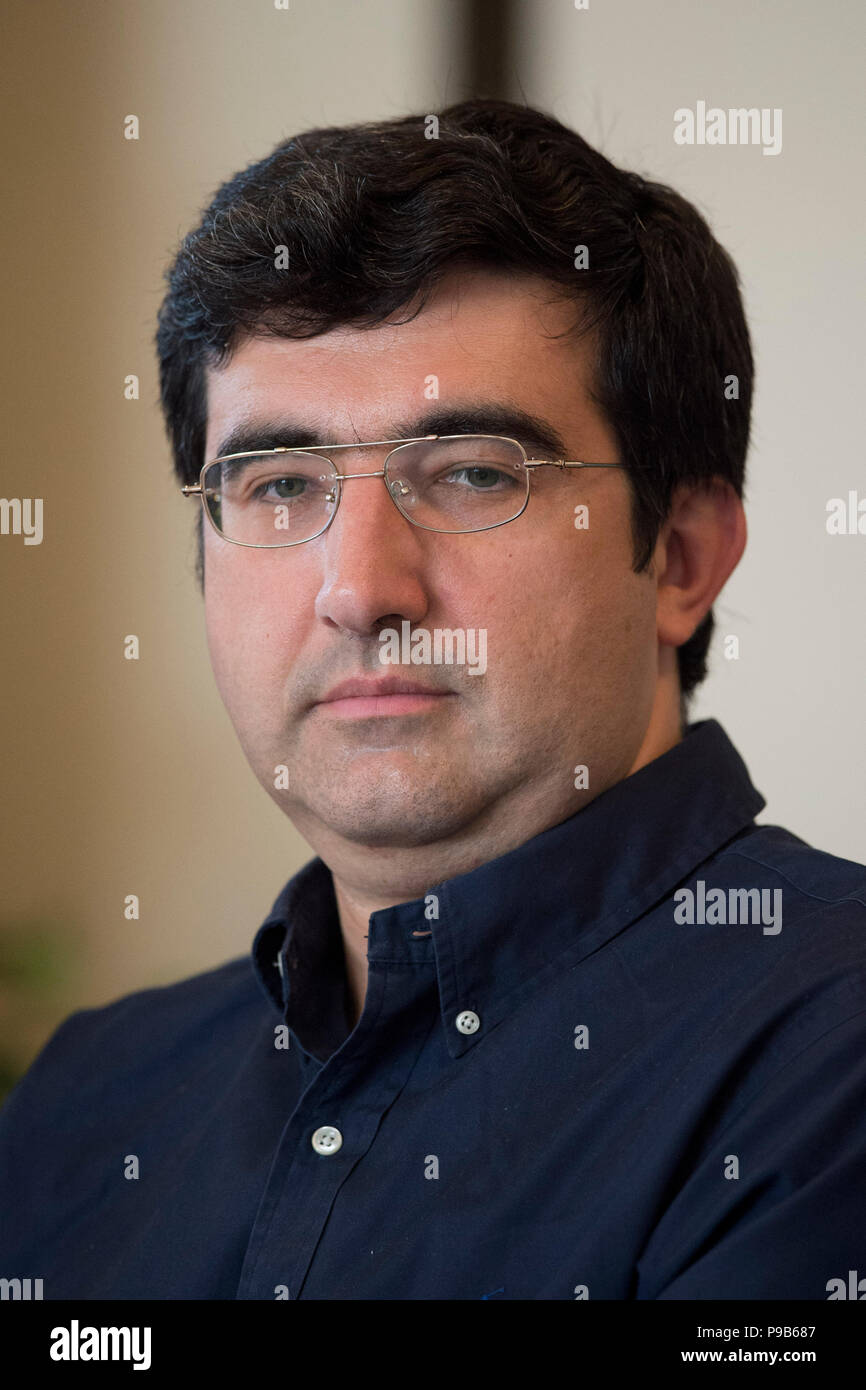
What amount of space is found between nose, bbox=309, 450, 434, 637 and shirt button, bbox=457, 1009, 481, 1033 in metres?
0.35

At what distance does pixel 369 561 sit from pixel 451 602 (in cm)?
8

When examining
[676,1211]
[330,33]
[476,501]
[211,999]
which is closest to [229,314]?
[476,501]

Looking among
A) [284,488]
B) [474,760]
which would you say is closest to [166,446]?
[284,488]

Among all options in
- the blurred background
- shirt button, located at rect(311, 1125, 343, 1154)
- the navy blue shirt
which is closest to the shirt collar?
the navy blue shirt

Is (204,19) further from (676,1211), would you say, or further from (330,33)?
(676,1211)

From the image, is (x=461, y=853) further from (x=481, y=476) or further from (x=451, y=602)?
(x=481, y=476)

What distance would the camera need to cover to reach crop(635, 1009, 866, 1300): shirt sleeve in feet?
2.88

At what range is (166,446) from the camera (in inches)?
88.4

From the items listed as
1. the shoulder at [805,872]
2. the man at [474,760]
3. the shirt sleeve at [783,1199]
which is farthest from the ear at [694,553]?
the shirt sleeve at [783,1199]

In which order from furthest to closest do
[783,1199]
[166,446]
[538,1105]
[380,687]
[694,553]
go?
[166,446], [694,553], [380,687], [538,1105], [783,1199]

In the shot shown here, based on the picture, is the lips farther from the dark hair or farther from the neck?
the dark hair

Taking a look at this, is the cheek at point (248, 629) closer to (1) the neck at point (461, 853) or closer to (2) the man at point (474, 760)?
(2) the man at point (474, 760)

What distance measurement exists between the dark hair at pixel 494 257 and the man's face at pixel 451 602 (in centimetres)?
3
